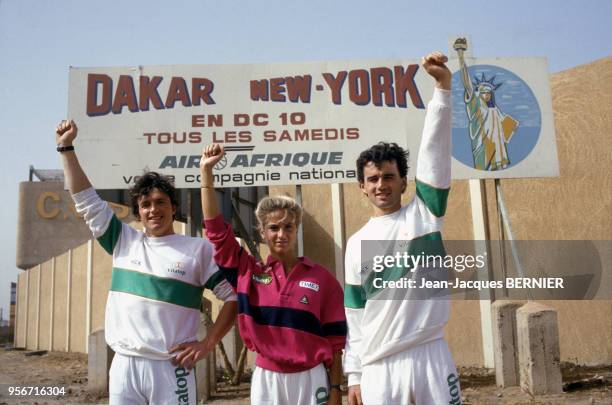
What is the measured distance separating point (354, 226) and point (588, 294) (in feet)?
10.5

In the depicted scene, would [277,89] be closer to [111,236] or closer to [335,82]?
[335,82]

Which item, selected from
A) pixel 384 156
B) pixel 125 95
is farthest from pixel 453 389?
pixel 125 95

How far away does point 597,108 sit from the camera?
7.64 metres

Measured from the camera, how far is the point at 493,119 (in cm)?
700

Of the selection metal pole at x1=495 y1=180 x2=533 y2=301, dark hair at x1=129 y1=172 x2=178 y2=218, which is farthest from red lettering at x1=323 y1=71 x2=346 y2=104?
dark hair at x1=129 y1=172 x2=178 y2=218

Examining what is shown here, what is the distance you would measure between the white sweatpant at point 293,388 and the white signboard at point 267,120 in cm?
401

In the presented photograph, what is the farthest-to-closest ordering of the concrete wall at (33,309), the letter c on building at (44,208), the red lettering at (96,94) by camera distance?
the letter c on building at (44,208), the concrete wall at (33,309), the red lettering at (96,94)

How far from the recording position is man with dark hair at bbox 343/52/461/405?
7.78ft

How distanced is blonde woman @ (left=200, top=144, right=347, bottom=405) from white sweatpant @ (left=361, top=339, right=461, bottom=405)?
0.36m

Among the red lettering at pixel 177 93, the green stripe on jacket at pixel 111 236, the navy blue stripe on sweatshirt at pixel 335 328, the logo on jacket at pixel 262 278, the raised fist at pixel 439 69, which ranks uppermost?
the red lettering at pixel 177 93

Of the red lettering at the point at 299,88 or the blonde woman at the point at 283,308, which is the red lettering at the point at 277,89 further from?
the blonde woman at the point at 283,308

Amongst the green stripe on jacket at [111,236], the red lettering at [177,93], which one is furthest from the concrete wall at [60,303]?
the green stripe on jacket at [111,236]

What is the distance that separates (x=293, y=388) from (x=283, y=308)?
0.37 metres

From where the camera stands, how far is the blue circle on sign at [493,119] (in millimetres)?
6922
